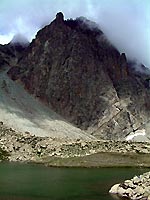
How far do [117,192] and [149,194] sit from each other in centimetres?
1068

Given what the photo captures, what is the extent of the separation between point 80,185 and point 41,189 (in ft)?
44.1

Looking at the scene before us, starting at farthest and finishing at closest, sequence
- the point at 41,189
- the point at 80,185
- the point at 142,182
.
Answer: the point at 80,185, the point at 41,189, the point at 142,182

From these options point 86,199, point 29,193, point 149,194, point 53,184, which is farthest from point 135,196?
point 53,184

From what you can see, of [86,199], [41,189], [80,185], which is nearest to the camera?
[86,199]

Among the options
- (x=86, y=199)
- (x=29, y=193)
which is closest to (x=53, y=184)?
(x=29, y=193)

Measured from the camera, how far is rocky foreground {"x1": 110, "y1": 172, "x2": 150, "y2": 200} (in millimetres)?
85438

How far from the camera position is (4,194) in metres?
89.0

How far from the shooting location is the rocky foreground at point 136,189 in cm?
8544

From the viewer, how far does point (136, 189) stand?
293 feet

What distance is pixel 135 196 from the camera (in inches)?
3401

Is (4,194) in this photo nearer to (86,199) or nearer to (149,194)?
(86,199)

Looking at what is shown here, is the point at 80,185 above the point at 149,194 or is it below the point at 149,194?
above

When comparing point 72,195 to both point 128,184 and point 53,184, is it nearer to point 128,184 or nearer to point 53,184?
point 128,184

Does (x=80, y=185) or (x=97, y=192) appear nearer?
(x=97, y=192)
